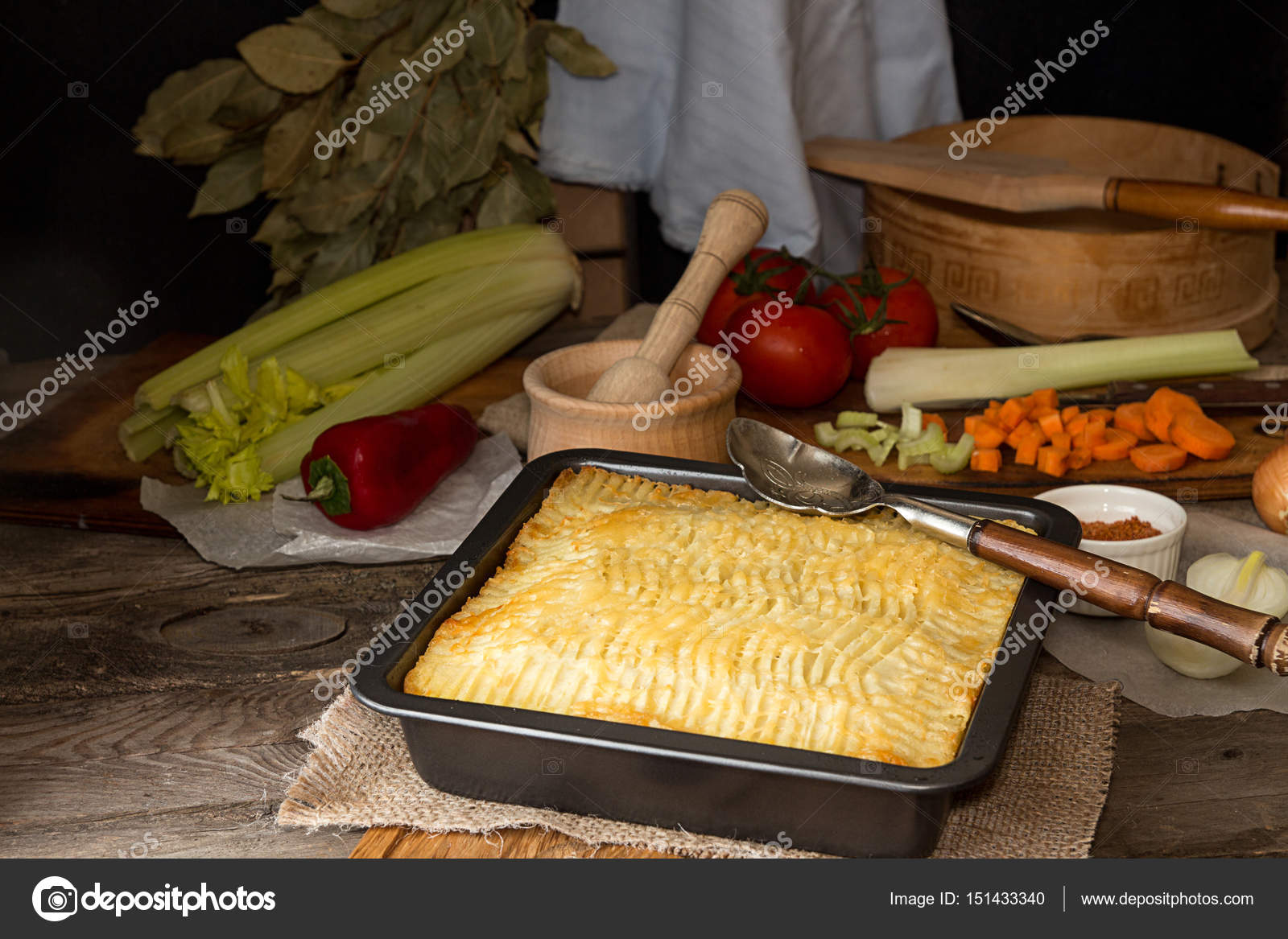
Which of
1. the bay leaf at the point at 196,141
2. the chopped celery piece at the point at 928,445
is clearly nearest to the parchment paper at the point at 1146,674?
the chopped celery piece at the point at 928,445

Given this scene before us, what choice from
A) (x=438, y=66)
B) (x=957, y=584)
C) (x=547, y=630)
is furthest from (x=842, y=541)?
(x=438, y=66)

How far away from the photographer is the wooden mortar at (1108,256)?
7.30 ft

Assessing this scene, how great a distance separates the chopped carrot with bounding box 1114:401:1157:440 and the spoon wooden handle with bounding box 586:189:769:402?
649mm

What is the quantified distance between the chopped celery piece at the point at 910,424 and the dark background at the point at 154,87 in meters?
1.19

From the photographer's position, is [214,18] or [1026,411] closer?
[1026,411]

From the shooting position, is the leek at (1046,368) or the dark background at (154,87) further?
the dark background at (154,87)

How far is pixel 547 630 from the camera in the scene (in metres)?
1.23

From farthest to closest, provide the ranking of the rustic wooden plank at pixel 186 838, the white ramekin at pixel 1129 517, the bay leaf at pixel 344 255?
the bay leaf at pixel 344 255, the white ramekin at pixel 1129 517, the rustic wooden plank at pixel 186 838

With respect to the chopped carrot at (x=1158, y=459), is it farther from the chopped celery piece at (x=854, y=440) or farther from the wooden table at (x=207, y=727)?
the chopped celery piece at (x=854, y=440)

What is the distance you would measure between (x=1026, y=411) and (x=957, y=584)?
0.77m

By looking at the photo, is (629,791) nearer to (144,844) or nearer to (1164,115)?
(144,844)

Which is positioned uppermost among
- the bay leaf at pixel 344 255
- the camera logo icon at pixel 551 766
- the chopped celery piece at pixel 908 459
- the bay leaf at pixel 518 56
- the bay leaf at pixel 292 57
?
the bay leaf at pixel 292 57

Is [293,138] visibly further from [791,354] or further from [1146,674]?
[1146,674]

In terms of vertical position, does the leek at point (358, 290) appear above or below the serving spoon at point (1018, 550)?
above
